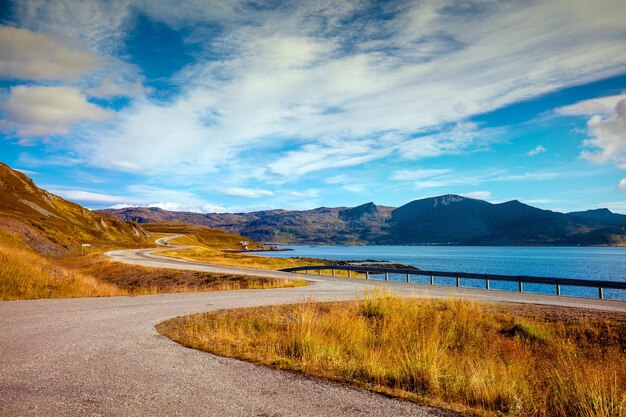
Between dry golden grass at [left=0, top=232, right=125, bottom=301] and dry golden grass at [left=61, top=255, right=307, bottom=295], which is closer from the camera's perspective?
dry golden grass at [left=0, top=232, right=125, bottom=301]

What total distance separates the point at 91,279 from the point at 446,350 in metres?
23.0

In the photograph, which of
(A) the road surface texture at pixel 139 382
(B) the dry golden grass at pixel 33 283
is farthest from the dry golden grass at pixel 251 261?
(A) the road surface texture at pixel 139 382

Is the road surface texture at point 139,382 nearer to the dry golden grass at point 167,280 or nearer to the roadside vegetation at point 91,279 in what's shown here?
the roadside vegetation at point 91,279

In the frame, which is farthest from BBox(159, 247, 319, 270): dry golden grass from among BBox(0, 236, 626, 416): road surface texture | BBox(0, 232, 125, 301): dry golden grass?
BBox(0, 236, 626, 416): road surface texture

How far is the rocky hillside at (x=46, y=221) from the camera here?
52344mm

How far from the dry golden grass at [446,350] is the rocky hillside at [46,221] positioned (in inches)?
1743

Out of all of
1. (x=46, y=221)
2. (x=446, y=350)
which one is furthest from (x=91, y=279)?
(x=46, y=221)

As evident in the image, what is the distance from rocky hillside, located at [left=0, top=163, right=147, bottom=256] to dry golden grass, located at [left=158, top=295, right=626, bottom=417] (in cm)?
4428

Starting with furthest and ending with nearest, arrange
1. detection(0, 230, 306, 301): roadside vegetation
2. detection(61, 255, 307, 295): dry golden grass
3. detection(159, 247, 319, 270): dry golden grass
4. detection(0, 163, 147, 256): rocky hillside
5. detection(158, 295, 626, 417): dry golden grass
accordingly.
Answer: detection(159, 247, 319, 270): dry golden grass
detection(0, 163, 147, 256): rocky hillside
detection(61, 255, 307, 295): dry golden grass
detection(0, 230, 306, 301): roadside vegetation
detection(158, 295, 626, 417): dry golden grass

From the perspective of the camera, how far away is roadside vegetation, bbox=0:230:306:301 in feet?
64.5

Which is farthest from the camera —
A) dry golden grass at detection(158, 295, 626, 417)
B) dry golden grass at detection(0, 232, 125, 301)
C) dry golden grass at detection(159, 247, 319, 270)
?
dry golden grass at detection(159, 247, 319, 270)

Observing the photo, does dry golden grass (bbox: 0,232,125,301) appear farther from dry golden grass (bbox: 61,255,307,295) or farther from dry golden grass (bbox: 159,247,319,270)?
dry golden grass (bbox: 159,247,319,270)

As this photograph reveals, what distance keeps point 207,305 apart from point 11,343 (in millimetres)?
8143

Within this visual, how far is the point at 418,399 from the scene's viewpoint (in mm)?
6309
